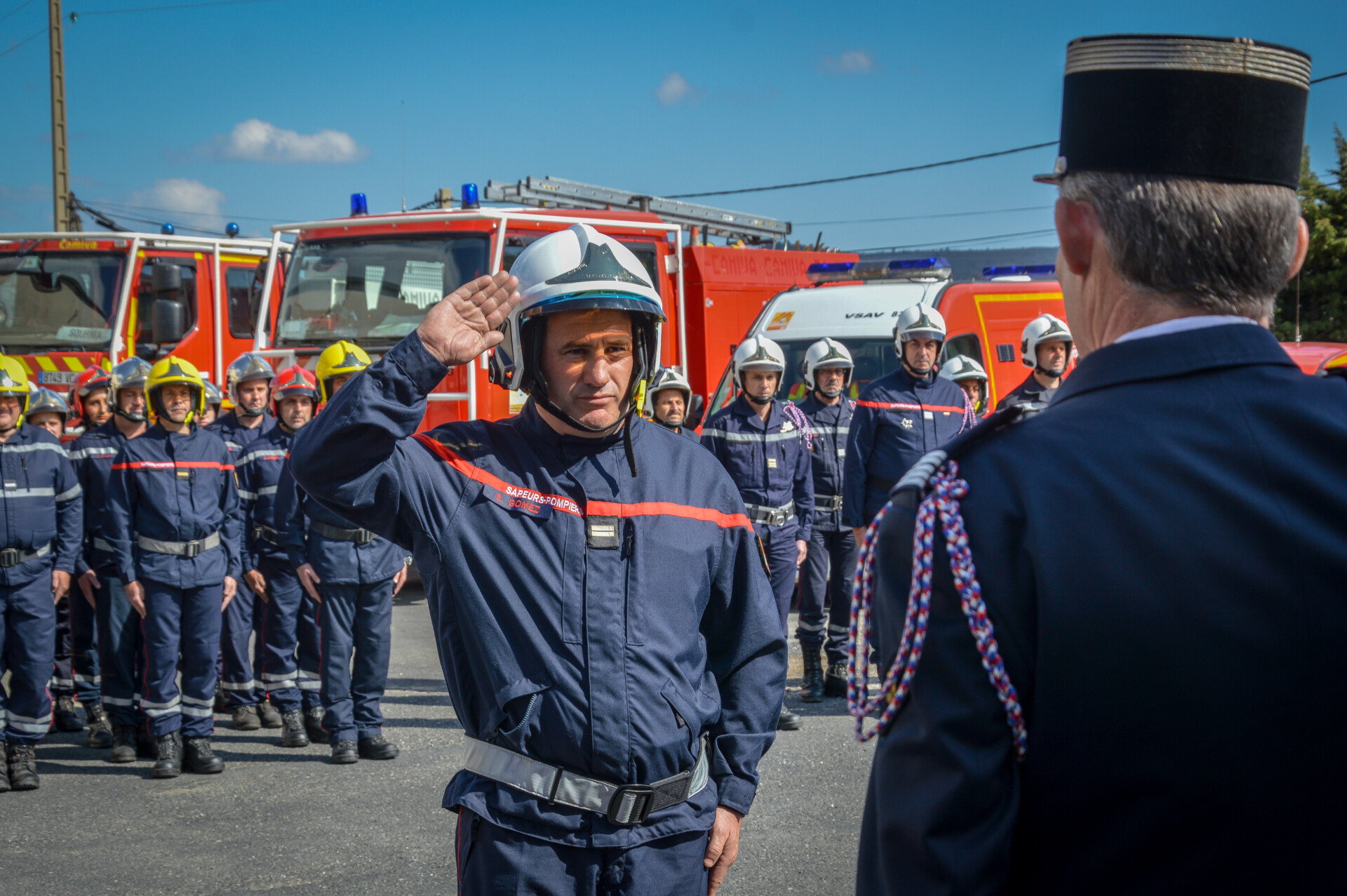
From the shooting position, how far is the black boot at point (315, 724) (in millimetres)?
7016

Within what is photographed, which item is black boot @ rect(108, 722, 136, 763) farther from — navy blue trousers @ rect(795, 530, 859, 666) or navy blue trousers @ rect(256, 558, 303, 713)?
navy blue trousers @ rect(795, 530, 859, 666)

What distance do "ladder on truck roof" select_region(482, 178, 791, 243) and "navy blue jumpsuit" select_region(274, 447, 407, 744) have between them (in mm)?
6292

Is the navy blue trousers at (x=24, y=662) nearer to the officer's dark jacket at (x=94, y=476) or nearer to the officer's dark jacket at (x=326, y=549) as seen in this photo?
the officer's dark jacket at (x=94, y=476)

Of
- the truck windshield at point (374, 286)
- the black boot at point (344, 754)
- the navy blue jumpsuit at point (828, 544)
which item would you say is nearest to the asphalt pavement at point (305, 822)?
the black boot at point (344, 754)

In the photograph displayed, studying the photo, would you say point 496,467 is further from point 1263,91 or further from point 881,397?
point 881,397

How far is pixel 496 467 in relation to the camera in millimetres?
2490

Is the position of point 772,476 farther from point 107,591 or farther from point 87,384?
point 87,384

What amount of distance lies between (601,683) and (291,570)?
5.52 m

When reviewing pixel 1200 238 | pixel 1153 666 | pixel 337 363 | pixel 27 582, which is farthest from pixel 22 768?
pixel 1200 238

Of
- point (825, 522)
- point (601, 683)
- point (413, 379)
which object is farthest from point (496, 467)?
point (825, 522)

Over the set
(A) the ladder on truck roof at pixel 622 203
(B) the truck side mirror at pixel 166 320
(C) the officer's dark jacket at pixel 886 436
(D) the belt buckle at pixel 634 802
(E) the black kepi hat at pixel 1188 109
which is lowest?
(D) the belt buckle at pixel 634 802

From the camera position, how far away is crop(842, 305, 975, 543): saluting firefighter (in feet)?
24.8

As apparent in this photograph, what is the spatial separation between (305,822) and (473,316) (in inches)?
157

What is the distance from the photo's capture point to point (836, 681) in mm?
7762
